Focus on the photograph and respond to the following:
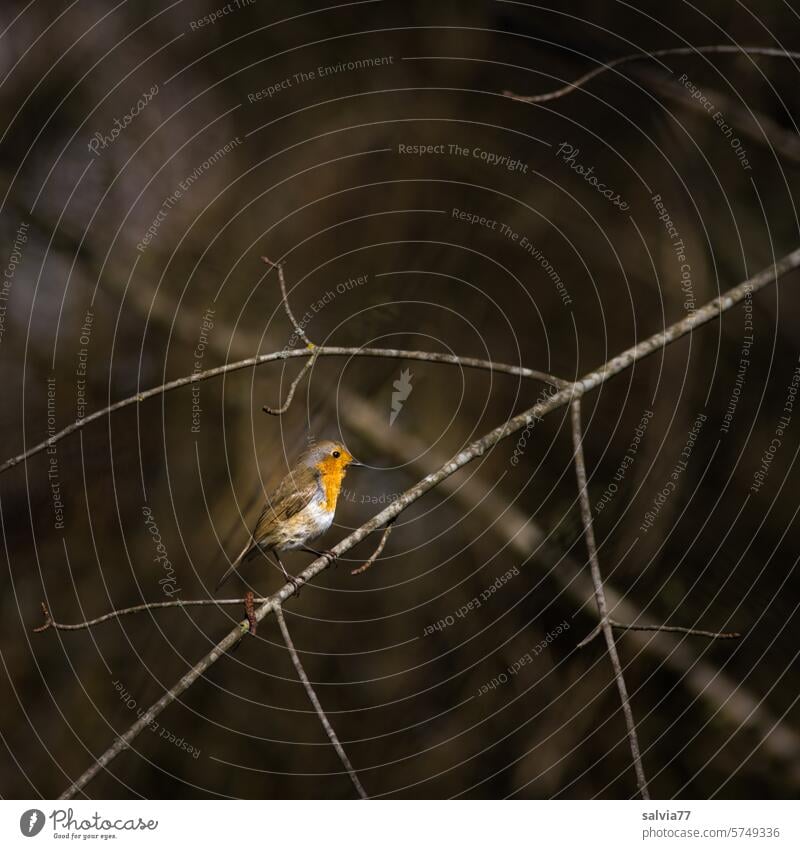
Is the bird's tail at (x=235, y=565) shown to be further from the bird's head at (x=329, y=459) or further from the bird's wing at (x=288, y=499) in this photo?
the bird's head at (x=329, y=459)

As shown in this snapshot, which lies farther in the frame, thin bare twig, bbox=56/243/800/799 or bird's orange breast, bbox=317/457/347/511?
bird's orange breast, bbox=317/457/347/511

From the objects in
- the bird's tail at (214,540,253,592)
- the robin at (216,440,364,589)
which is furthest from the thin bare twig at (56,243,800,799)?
the bird's tail at (214,540,253,592)

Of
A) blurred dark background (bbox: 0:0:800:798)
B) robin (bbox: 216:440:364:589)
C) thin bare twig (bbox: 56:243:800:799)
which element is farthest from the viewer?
blurred dark background (bbox: 0:0:800:798)

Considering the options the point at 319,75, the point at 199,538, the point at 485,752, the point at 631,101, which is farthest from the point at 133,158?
the point at 485,752

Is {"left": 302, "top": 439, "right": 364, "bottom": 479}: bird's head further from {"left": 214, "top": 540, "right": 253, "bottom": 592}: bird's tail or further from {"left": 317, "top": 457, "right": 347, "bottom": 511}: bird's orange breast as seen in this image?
{"left": 214, "top": 540, "right": 253, "bottom": 592}: bird's tail

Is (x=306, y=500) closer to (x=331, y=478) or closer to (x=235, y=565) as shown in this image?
(x=331, y=478)

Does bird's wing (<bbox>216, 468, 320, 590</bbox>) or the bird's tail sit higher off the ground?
bird's wing (<bbox>216, 468, 320, 590</bbox>)

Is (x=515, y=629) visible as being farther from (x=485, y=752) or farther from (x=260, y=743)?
(x=260, y=743)

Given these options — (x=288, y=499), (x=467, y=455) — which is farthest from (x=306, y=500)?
(x=467, y=455)
